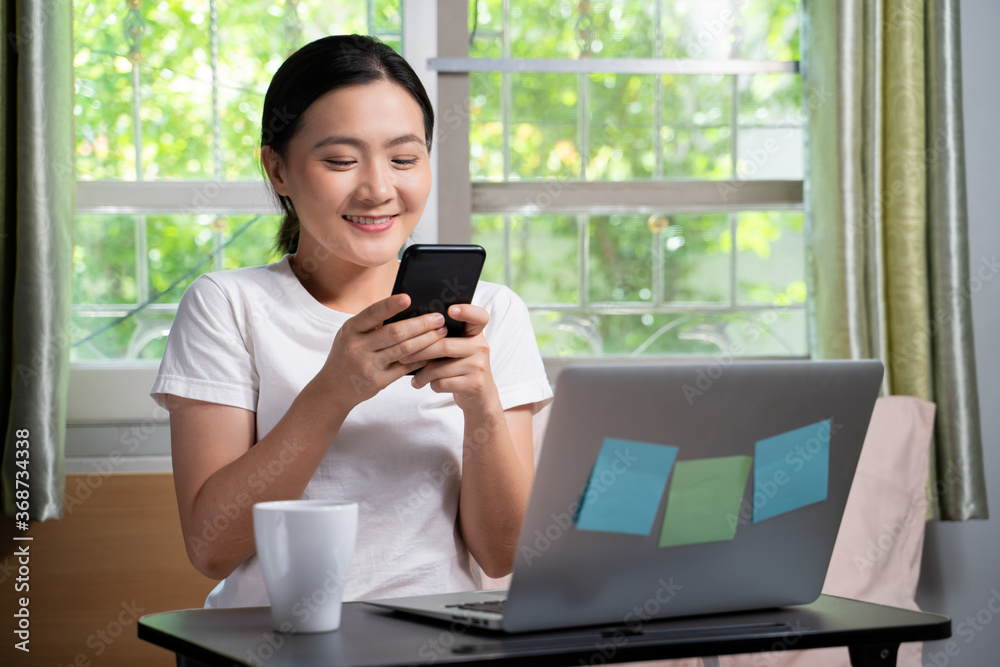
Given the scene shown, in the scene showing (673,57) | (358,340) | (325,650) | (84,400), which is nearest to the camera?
(325,650)

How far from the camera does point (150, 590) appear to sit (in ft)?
5.89

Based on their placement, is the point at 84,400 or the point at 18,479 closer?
the point at 18,479

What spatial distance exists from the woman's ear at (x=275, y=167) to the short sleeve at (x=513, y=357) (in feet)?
1.08

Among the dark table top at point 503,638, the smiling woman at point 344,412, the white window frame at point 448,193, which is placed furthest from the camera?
the white window frame at point 448,193

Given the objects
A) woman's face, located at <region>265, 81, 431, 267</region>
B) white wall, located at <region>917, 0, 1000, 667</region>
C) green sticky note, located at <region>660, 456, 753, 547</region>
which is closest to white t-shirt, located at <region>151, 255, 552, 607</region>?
woman's face, located at <region>265, 81, 431, 267</region>

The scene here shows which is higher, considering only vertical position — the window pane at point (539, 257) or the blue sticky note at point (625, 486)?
the window pane at point (539, 257)

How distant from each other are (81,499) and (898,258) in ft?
6.11

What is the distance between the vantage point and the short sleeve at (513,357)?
117cm

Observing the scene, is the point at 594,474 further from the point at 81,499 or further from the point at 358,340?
the point at 81,499

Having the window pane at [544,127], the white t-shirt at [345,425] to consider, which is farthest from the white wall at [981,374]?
the white t-shirt at [345,425]

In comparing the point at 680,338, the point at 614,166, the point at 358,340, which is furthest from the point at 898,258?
the point at 358,340

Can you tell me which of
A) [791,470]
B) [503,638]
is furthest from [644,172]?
[503,638]

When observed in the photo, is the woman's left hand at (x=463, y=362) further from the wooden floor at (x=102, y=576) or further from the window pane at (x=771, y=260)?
the window pane at (x=771, y=260)

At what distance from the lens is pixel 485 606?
0.69 metres
